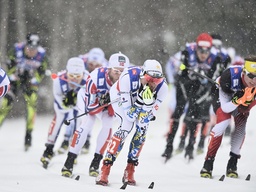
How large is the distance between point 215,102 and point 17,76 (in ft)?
16.2

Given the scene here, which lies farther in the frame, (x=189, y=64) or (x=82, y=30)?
(x=82, y=30)

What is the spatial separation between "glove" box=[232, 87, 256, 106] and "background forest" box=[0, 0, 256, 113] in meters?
9.87

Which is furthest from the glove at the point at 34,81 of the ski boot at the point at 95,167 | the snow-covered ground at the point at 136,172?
the ski boot at the point at 95,167

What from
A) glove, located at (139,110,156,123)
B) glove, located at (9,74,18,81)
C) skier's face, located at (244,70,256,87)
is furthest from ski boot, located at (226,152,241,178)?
glove, located at (9,74,18,81)

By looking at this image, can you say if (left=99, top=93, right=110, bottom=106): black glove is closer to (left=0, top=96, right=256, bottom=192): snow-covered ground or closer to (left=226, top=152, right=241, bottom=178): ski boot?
(left=0, top=96, right=256, bottom=192): snow-covered ground

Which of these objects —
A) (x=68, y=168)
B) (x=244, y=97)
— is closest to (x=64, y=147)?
(x=68, y=168)

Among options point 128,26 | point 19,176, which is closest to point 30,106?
point 19,176

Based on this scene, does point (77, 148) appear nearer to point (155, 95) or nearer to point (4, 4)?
point (155, 95)

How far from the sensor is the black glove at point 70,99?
35.3ft

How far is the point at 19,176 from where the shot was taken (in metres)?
8.60

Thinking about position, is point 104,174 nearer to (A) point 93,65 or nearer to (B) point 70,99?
(B) point 70,99

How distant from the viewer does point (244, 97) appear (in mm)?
8375

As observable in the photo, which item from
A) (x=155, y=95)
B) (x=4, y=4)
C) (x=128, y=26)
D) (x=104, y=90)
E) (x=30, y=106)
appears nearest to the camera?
(x=155, y=95)

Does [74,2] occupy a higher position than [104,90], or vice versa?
[74,2]
